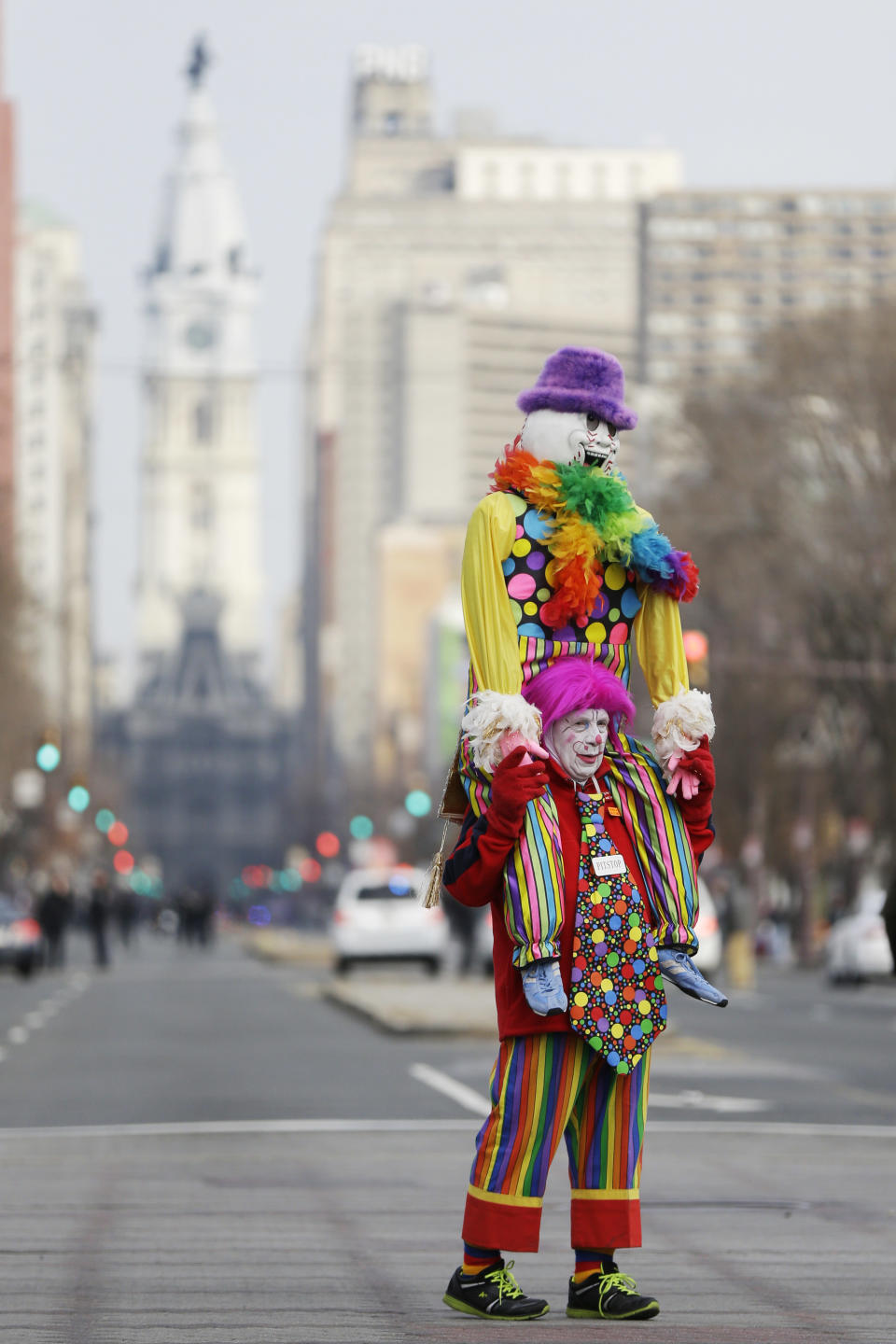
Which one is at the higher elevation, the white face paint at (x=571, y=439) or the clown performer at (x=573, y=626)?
the white face paint at (x=571, y=439)

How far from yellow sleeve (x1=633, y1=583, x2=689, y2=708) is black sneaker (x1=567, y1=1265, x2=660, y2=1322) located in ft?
4.70

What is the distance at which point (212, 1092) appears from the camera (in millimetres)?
16047

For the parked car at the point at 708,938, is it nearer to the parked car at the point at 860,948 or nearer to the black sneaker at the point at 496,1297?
the parked car at the point at 860,948

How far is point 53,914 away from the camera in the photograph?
157ft

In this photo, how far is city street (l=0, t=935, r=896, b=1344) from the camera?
6.87m

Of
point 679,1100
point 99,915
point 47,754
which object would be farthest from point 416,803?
point 679,1100

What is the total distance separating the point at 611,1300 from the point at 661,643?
5.38ft

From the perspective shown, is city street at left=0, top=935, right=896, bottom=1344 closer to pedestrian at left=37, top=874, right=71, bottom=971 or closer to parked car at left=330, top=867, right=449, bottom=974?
parked car at left=330, top=867, right=449, bottom=974

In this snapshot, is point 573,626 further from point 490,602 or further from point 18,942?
point 18,942

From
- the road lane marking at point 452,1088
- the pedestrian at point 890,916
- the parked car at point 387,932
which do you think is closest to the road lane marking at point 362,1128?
the road lane marking at point 452,1088

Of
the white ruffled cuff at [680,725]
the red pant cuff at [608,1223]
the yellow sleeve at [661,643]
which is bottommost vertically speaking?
the red pant cuff at [608,1223]

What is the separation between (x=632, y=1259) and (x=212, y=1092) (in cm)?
816

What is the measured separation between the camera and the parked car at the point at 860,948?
37.7m

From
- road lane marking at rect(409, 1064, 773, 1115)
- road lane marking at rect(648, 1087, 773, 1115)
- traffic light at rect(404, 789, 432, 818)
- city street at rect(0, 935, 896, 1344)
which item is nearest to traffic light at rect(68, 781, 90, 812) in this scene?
traffic light at rect(404, 789, 432, 818)
